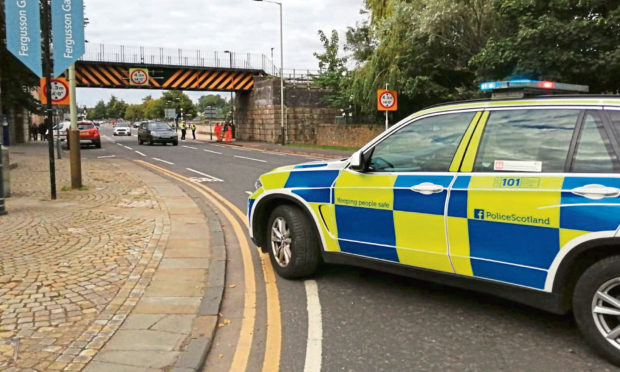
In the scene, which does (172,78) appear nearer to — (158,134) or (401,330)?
(158,134)

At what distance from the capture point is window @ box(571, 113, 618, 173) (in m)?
3.52

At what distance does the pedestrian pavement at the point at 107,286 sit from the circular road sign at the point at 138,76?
1241 inches

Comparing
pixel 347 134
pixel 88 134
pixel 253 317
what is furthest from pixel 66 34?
pixel 347 134

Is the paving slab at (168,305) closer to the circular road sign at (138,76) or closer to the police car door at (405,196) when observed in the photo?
the police car door at (405,196)

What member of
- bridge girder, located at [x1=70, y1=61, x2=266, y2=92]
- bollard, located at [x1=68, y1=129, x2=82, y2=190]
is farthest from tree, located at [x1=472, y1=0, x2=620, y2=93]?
bridge girder, located at [x1=70, y1=61, x2=266, y2=92]

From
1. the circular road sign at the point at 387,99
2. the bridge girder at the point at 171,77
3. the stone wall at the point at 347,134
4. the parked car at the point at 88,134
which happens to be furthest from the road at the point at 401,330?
the bridge girder at the point at 171,77

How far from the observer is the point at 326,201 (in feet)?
16.8

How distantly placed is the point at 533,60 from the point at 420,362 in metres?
15.9

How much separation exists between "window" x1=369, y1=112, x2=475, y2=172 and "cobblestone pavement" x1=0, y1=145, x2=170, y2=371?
2.53 metres

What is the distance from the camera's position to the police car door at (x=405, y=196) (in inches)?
167

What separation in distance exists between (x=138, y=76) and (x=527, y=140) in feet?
128

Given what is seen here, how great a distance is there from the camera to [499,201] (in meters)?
3.85

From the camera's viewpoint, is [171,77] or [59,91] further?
[171,77]

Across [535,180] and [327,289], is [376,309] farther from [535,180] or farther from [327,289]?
[535,180]
